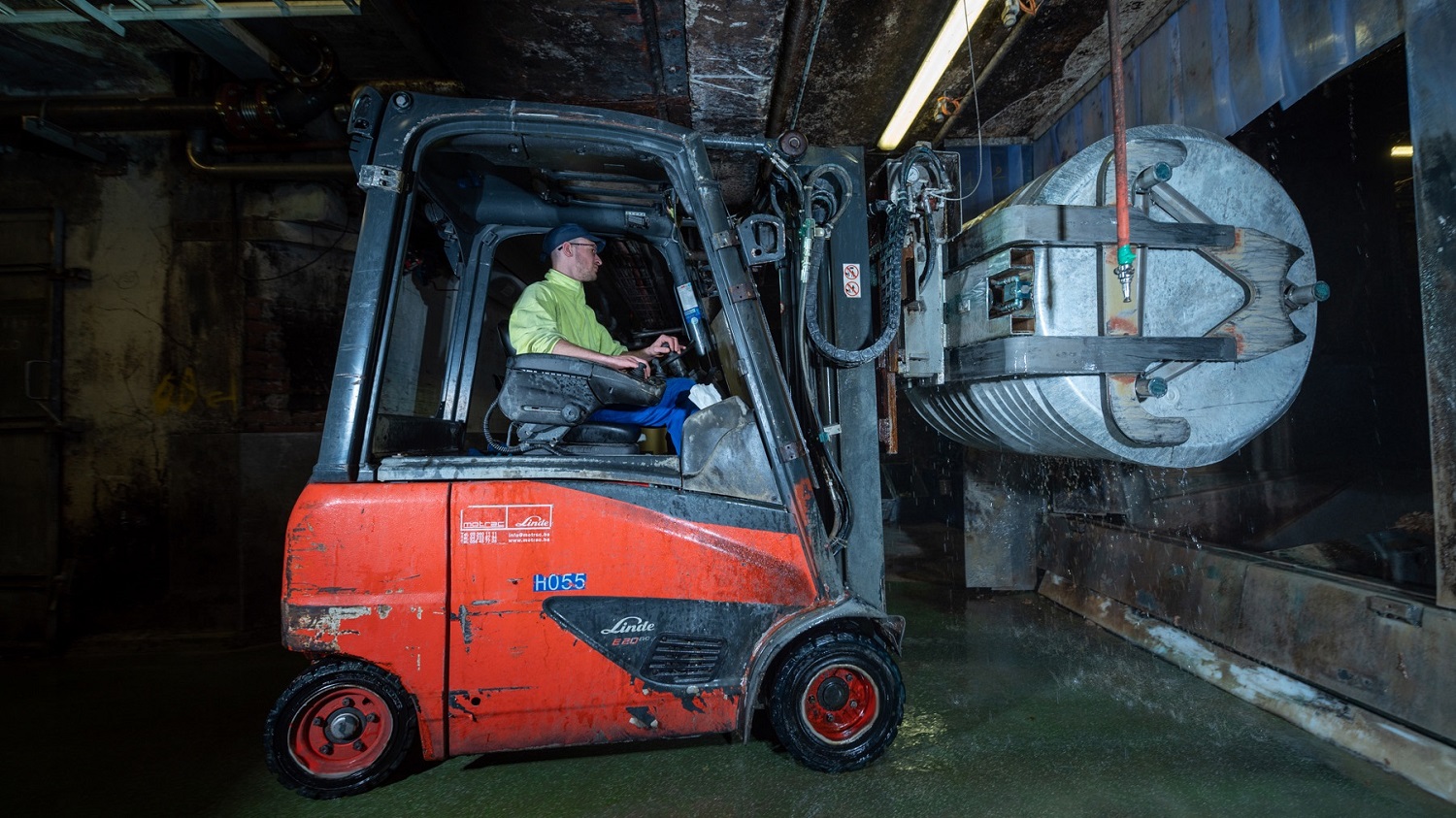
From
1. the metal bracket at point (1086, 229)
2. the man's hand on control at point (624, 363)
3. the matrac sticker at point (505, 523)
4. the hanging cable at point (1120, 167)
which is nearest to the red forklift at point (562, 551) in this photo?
the matrac sticker at point (505, 523)

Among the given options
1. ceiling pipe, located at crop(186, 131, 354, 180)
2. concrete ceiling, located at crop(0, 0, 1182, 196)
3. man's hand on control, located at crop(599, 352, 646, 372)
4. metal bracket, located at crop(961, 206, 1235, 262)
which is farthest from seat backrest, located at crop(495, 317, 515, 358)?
ceiling pipe, located at crop(186, 131, 354, 180)

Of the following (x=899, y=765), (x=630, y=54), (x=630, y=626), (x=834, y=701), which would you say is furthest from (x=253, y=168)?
(x=899, y=765)

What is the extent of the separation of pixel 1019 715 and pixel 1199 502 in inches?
91.1

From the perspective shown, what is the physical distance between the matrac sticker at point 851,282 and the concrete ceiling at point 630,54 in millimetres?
1137

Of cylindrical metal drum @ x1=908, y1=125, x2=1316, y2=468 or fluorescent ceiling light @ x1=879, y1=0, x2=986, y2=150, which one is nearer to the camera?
cylindrical metal drum @ x1=908, y1=125, x2=1316, y2=468

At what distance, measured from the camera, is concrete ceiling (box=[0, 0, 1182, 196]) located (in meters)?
3.11

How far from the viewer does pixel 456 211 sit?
3.03 m

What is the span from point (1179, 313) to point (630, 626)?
2.71 metres

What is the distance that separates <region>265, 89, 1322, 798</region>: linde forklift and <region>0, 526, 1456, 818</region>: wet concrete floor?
0.83ft

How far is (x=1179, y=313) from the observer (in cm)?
284

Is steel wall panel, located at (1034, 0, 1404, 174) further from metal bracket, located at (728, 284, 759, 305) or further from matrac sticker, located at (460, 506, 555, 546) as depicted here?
matrac sticker, located at (460, 506, 555, 546)

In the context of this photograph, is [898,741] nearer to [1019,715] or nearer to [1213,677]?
[1019,715]

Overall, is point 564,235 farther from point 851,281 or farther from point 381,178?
point 851,281

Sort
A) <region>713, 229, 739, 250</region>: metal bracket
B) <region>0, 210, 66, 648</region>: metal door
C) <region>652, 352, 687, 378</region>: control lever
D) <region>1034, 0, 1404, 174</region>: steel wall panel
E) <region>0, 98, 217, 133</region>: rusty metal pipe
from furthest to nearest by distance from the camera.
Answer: <region>0, 210, 66, 648</region>: metal door < <region>0, 98, 217, 133</region>: rusty metal pipe < <region>652, 352, 687, 378</region>: control lever < <region>1034, 0, 1404, 174</region>: steel wall panel < <region>713, 229, 739, 250</region>: metal bracket
